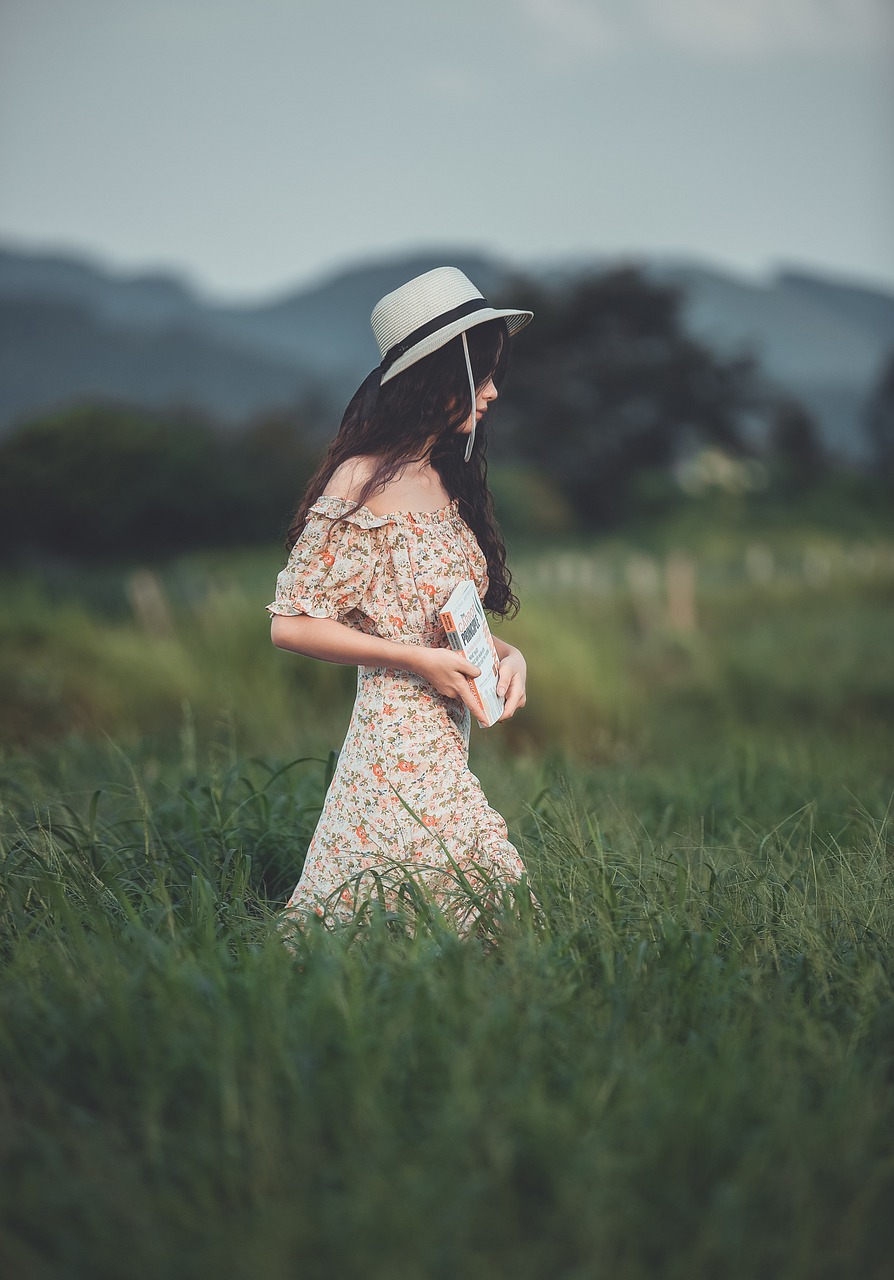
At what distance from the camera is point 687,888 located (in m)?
2.40

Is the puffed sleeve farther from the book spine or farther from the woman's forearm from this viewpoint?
the book spine

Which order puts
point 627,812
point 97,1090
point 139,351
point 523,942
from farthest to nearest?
1. point 139,351
2. point 627,812
3. point 523,942
4. point 97,1090

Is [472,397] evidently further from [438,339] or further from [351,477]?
[351,477]

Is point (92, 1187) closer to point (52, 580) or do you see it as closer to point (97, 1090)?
point (97, 1090)

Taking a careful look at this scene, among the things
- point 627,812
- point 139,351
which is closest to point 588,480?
point 139,351

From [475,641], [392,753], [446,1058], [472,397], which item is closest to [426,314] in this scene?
[472,397]

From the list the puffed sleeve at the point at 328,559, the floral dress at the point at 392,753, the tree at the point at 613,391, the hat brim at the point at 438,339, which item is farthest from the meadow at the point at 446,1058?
the tree at the point at 613,391

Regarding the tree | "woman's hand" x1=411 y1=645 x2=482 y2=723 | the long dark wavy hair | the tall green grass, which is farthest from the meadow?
the tree

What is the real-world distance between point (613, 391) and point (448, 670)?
98.7ft

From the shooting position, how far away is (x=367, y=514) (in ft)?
7.89

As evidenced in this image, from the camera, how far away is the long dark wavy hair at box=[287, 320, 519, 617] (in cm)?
246

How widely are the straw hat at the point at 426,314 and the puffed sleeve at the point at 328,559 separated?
0.34m

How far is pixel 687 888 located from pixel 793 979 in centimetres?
35

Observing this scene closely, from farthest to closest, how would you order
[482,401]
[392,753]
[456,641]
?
[482,401]
[392,753]
[456,641]
